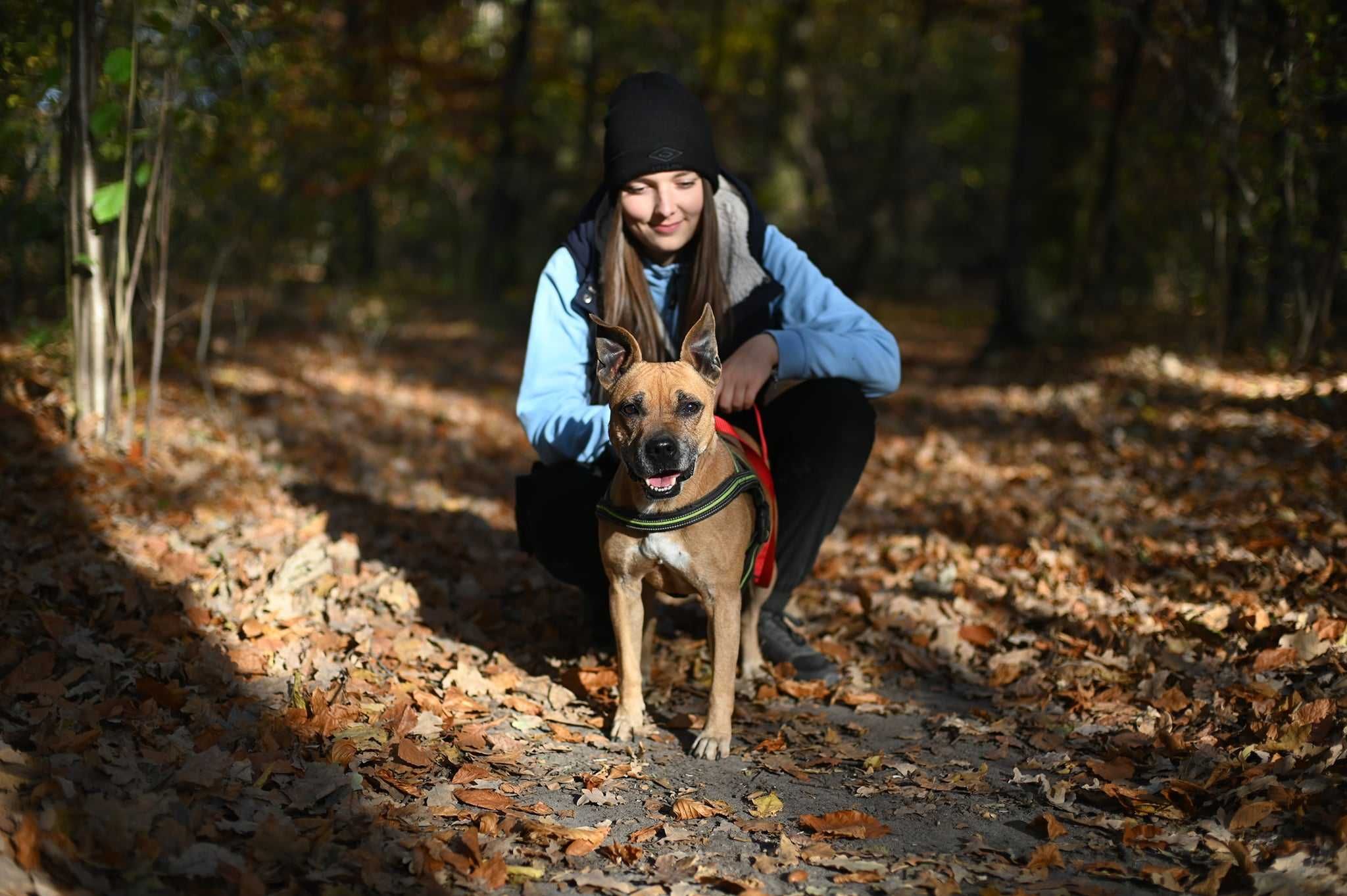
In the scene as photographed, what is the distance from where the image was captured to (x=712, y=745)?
367 cm

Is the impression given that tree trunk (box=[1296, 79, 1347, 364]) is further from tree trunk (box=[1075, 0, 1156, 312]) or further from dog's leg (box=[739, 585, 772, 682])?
dog's leg (box=[739, 585, 772, 682])

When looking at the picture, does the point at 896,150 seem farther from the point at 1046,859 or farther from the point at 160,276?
the point at 1046,859

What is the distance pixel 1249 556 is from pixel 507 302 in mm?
15369

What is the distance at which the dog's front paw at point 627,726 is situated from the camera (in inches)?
Answer: 149

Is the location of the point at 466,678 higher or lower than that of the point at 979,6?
lower

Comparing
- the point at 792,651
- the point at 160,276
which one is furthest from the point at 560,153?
the point at 792,651

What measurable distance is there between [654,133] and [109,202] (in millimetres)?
3432

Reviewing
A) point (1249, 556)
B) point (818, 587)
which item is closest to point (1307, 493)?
point (1249, 556)

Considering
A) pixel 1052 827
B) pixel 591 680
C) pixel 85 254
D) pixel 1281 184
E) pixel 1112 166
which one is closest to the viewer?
pixel 1052 827

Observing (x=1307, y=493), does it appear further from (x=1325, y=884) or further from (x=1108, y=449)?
(x=1325, y=884)

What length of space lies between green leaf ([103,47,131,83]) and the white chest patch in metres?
4.15

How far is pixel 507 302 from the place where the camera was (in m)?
19.1

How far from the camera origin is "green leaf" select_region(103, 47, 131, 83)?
5504mm

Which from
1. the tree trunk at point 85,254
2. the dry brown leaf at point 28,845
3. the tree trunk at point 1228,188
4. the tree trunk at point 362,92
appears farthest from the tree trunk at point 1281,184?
the tree trunk at point 362,92
